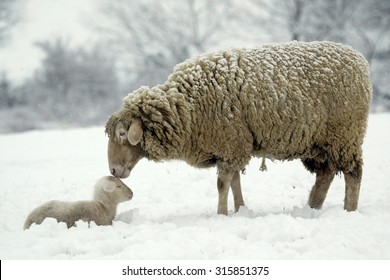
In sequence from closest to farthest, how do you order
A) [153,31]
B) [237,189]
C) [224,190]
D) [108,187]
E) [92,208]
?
[92,208]
[224,190]
[108,187]
[237,189]
[153,31]

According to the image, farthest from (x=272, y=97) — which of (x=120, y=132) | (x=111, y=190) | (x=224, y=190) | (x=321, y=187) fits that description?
(x=111, y=190)

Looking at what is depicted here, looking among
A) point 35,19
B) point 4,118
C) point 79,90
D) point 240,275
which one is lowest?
point 240,275

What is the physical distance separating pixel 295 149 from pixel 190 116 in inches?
52.6

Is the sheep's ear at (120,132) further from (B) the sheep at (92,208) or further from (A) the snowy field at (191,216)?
(A) the snowy field at (191,216)

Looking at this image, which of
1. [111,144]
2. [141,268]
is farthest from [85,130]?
[141,268]

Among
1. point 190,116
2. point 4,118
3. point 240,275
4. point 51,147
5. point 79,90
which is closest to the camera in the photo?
point 240,275

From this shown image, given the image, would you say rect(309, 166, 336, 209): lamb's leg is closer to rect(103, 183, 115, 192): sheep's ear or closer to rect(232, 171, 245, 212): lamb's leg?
rect(232, 171, 245, 212): lamb's leg

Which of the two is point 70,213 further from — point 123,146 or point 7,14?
point 7,14

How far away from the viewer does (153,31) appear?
789 inches

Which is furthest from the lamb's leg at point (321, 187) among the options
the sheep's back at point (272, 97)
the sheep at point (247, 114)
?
the sheep's back at point (272, 97)

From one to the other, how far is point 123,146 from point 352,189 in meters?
2.84

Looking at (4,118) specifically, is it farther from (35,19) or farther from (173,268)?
(173,268)

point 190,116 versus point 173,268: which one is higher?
point 190,116

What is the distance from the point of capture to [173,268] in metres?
3.78
